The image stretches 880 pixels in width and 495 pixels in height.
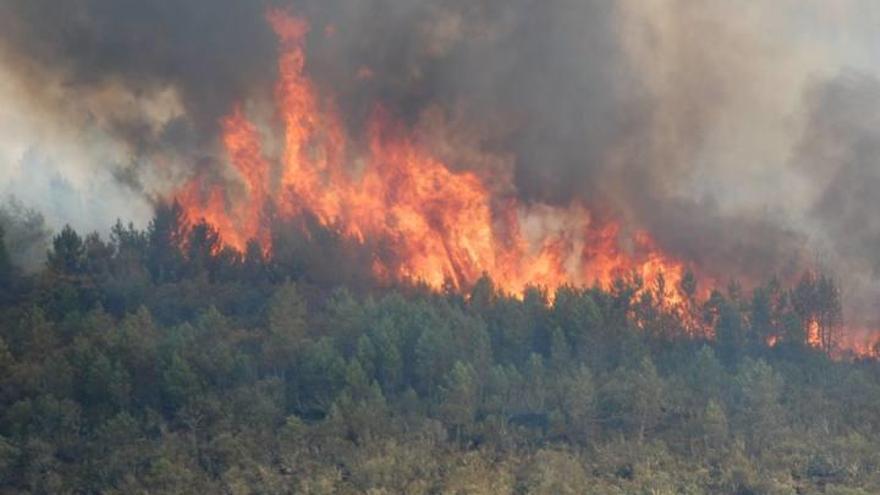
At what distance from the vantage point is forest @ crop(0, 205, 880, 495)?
70812mm

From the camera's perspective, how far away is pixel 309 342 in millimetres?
85188

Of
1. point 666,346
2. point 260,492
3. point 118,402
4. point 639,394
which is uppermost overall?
point 666,346

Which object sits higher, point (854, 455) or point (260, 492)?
point (854, 455)

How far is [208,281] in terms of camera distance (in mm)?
101500

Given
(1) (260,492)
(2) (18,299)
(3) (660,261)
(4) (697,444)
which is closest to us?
(1) (260,492)

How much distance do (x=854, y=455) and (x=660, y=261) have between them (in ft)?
125

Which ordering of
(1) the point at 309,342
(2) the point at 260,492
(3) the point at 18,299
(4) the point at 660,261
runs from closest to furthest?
(2) the point at 260,492
(1) the point at 309,342
(3) the point at 18,299
(4) the point at 660,261

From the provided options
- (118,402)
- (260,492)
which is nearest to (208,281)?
(118,402)

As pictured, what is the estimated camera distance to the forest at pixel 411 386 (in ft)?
232

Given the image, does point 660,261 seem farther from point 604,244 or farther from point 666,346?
point 666,346

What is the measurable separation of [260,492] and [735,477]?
30.2 metres

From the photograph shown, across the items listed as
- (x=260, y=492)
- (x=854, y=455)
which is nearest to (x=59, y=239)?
(x=260, y=492)

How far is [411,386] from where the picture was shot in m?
85.2

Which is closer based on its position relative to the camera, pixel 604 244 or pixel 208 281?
pixel 208 281
